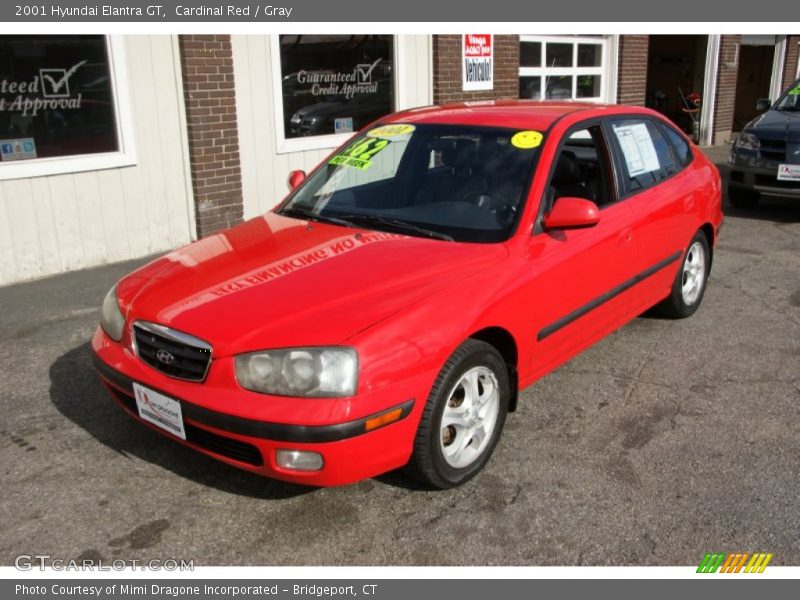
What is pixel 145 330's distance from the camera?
130 inches

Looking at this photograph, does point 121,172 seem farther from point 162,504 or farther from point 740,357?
point 740,357

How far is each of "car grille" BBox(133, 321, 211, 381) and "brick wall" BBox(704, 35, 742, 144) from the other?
Answer: 15229 mm

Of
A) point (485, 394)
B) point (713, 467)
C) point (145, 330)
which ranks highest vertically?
point (145, 330)

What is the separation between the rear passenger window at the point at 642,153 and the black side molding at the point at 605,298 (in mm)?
536

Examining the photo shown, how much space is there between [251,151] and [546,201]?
4.90 m

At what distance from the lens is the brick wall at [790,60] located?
17.9m

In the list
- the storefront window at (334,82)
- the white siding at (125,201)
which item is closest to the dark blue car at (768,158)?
the storefront window at (334,82)

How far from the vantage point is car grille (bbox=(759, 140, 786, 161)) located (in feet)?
29.4

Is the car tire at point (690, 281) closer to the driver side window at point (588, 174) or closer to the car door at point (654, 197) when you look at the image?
the car door at point (654, 197)

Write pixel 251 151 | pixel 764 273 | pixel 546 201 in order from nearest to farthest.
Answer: pixel 546 201, pixel 764 273, pixel 251 151

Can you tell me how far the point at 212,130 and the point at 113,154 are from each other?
1.00m

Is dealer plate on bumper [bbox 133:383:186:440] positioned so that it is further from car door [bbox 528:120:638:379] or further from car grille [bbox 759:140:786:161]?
car grille [bbox 759:140:786:161]

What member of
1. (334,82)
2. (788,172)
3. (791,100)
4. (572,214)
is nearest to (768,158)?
(788,172)

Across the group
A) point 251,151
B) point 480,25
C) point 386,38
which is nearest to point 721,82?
point 480,25
